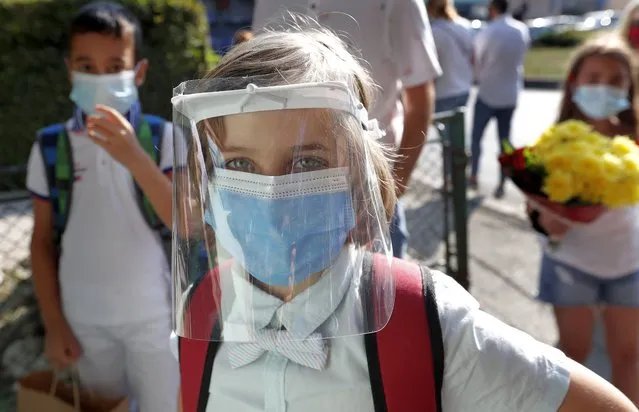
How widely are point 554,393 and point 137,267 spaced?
1634 millimetres

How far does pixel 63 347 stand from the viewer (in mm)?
2307

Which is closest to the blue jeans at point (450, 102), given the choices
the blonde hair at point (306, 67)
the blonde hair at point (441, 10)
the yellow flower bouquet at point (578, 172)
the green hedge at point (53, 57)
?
the blonde hair at point (441, 10)

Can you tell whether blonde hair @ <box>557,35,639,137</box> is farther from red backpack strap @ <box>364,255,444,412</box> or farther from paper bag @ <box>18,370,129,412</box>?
paper bag @ <box>18,370,129,412</box>

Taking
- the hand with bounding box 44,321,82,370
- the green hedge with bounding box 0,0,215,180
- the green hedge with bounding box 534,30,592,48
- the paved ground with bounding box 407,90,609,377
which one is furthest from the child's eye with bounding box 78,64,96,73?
the green hedge with bounding box 534,30,592,48

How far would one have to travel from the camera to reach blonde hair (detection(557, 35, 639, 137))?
2980 millimetres

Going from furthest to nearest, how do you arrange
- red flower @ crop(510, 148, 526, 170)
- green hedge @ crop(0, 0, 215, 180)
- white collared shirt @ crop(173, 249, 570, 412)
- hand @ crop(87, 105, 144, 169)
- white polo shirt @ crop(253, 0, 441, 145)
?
green hedge @ crop(0, 0, 215, 180) → red flower @ crop(510, 148, 526, 170) → white polo shirt @ crop(253, 0, 441, 145) → hand @ crop(87, 105, 144, 169) → white collared shirt @ crop(173, 249, 570, 412)

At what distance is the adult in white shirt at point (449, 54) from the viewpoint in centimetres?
596

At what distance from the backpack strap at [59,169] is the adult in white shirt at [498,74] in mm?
5042

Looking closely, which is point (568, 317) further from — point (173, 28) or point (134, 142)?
point (173, 28)

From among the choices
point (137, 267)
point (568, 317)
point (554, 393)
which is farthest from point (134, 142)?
point (568, 317)

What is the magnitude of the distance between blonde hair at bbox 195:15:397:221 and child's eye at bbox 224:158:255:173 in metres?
0.06

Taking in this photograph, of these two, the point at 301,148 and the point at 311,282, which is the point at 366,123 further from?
the point at 311,282

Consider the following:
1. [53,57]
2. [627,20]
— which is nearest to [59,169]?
[627,20]

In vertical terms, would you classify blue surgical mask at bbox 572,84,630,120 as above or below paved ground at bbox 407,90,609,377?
above
